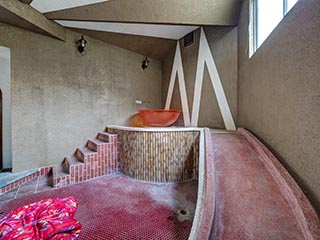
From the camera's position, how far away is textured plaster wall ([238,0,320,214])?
100cm

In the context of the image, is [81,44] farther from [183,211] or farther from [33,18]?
[183,211]

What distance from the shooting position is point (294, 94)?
1.21 meters

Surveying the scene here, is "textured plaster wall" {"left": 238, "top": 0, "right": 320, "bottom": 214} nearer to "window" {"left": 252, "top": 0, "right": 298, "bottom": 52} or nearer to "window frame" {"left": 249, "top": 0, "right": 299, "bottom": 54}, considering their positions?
"window" {"left": 252, "top": 0, "right": 298, "bottom": 52}

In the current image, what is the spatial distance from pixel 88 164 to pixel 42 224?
121cm

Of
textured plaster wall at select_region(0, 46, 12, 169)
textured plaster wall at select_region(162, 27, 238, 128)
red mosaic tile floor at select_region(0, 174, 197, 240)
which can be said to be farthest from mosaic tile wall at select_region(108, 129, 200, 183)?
textured plaster wall at select_region(0, 46, 12, 169)

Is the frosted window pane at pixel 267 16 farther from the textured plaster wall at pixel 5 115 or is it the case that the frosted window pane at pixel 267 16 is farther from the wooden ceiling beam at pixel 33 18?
the textured plaster wall at pixel 5 115

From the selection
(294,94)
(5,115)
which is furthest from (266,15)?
(5,115)

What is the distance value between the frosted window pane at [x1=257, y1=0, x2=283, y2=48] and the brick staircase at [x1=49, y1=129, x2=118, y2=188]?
2431 millimetres

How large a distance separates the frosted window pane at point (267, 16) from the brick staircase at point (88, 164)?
2.43 meters

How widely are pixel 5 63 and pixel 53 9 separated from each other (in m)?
1.42

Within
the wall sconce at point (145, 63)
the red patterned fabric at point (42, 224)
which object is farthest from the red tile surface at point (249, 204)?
the wall sconce at point (145, 63)

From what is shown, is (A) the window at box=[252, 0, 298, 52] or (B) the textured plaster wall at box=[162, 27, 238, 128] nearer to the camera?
(A) the window at box=[252, 0, 298, 52]

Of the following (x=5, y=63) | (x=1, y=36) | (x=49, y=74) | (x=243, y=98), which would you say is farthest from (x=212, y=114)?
(x=5, y=63)

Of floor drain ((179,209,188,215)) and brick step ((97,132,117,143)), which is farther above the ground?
brick step ((97,132,117,143))
